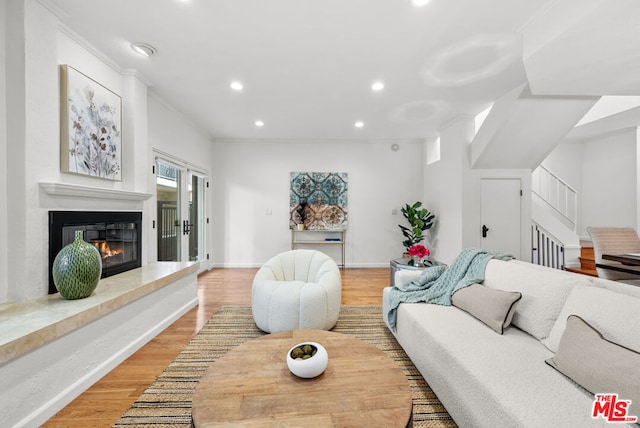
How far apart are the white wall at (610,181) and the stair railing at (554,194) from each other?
60cm

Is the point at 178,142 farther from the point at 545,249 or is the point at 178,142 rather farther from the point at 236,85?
the point at 545,249

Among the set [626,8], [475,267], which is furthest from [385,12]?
[475,267]

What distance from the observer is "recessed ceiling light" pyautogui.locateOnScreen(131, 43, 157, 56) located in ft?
8.34

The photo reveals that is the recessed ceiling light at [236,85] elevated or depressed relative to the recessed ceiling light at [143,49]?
depressed

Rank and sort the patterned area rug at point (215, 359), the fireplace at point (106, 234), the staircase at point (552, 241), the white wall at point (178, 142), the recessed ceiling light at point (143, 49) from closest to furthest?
the patterned area rug at point (215, 359) < the fireplace at point (106, 234) < the recessed ceiling light at point (143, 49) < the white wall at point (178, 142) < the staircase at point (552, 241)

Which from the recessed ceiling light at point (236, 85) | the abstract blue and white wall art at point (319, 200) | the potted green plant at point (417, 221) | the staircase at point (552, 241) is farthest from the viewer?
Answer: the abstract blue and white wall art at point (319, 200)

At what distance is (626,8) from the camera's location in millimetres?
1747

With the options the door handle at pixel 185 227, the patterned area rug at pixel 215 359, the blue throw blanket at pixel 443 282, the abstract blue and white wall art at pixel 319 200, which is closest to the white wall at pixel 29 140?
the patterned area rug at pixel 215 359

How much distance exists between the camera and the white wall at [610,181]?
5.08 metres

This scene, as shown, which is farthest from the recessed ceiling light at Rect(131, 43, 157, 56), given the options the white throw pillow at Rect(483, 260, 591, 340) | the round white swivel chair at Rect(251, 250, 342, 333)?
the white throw pillow at Rect(483, 260, 591, 340)

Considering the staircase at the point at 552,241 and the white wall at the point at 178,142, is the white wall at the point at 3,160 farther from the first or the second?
the staircase at the point at 552,241

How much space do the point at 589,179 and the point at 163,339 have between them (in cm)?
810

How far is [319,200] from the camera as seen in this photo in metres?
5.66

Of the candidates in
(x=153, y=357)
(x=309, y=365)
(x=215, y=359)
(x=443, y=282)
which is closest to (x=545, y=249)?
(x=443, y=282)
